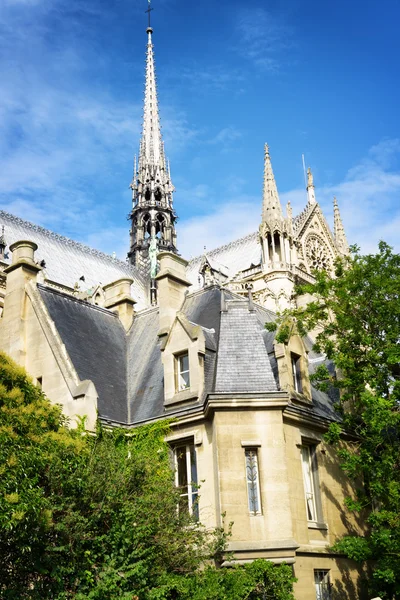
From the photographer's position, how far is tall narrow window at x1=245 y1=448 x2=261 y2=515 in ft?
61.4

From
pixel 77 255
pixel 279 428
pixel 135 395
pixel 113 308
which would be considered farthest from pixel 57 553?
pixel 77 255

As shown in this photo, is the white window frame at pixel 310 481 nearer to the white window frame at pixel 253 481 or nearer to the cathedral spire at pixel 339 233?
the white window frame at pixel 253 481

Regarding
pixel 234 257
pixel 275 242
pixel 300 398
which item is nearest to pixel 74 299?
pixel 300 398

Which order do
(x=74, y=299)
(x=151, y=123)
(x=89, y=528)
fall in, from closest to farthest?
(x=89, y=528)
(x=74, y=299)
(x=151, y=123)

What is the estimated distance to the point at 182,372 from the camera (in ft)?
70.6

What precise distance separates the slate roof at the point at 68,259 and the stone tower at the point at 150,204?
21.8 ft

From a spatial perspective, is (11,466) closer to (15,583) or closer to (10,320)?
(15,583)

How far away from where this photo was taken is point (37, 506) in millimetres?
14148

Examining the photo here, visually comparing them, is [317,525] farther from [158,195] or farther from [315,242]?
[158,195]

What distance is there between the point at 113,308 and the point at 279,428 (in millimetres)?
10898

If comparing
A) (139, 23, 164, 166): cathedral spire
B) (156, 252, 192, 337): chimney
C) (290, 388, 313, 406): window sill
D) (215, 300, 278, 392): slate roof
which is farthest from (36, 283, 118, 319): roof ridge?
(139, 23, 164, 166): cathedral spire

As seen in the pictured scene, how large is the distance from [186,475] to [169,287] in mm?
6810

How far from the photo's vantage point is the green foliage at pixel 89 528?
47.6 feet

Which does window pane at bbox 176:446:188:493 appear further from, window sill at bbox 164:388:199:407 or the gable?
Result: the gable
